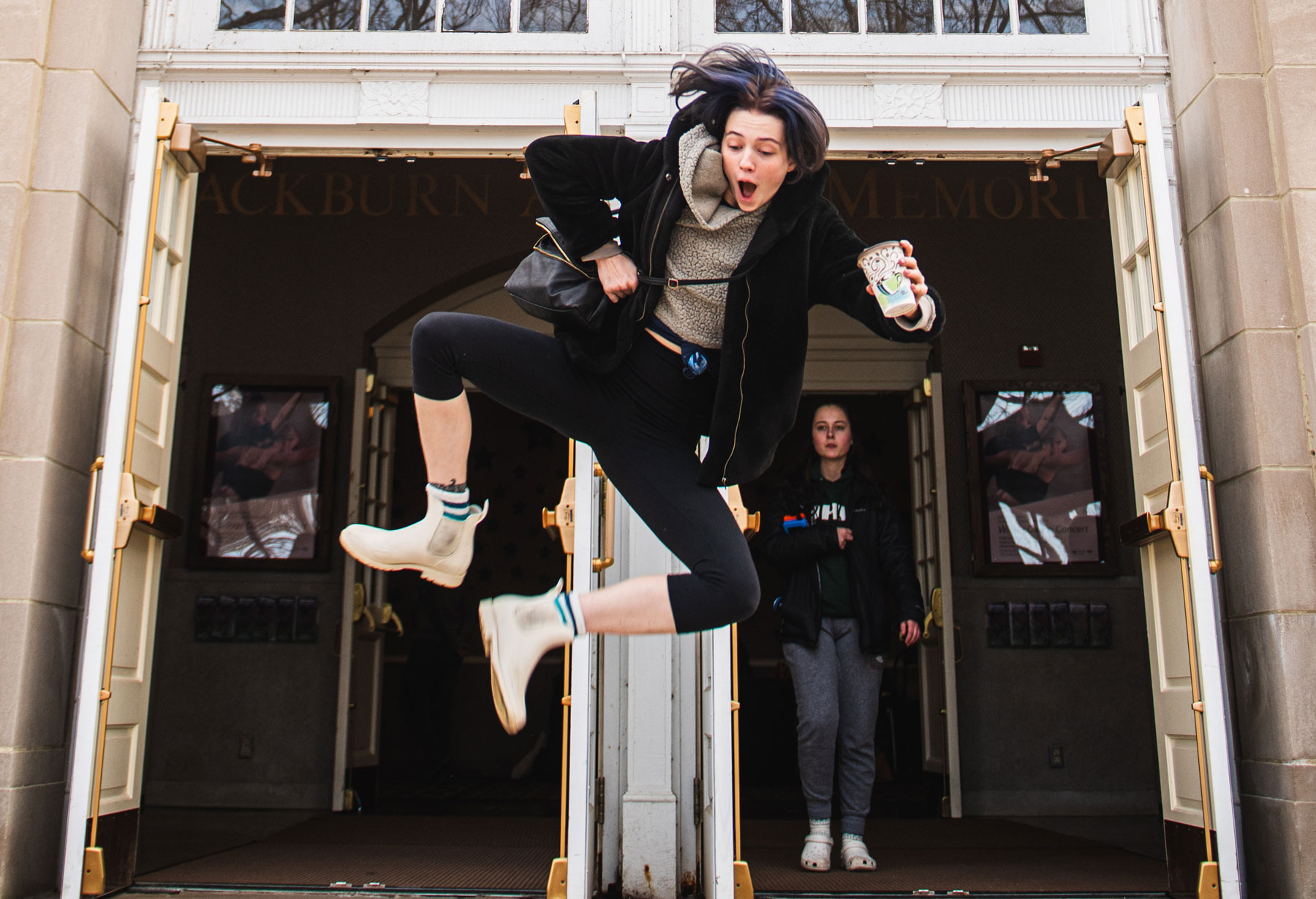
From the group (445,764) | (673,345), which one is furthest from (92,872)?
(445,764)

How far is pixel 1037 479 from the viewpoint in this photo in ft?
20.4

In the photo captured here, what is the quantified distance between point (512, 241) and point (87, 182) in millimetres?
2987

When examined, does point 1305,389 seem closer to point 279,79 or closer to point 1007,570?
point 1007,570

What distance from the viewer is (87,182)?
11.8 ft

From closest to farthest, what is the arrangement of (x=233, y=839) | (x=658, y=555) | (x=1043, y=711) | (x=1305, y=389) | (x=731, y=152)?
1. (x=731, y=152)
2. (x=1305, y=389)
3. (x=658, y=555)
4. (x=233, y=839)
5. (x=1043, y=711)

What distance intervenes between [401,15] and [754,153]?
7.88 ft

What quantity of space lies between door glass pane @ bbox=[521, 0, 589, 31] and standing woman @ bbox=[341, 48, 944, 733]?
74.6 inches

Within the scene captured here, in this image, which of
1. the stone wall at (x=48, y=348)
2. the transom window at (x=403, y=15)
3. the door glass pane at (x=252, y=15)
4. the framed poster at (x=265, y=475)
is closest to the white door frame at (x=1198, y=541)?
the transom window at (x=403, y=15)

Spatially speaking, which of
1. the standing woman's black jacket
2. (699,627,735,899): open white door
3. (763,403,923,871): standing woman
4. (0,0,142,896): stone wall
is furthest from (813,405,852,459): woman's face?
(0,0,142,896): stone wall

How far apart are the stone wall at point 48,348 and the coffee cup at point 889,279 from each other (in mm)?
2643

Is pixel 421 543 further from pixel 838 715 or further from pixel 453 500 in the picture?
pixel 838 715

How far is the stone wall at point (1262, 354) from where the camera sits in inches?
128

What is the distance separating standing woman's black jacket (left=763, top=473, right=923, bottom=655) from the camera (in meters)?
4.00

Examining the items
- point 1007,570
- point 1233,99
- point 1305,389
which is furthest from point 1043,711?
point 1233,99
